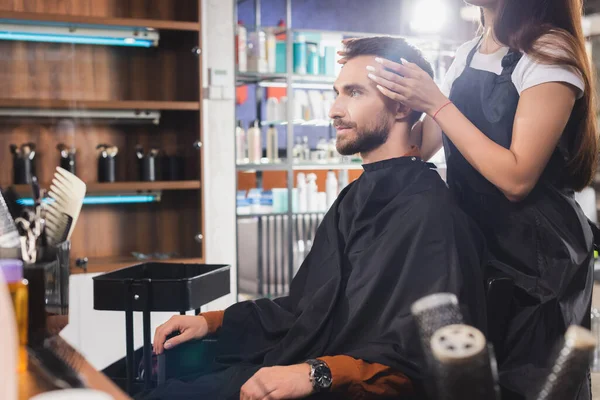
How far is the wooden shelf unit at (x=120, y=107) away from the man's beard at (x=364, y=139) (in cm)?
233

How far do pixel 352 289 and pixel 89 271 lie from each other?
8.02 feet

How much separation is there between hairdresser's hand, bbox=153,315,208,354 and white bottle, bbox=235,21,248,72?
327 cm

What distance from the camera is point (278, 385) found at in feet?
4.46

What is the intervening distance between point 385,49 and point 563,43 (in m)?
0.50

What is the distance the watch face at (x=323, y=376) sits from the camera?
1.38 m

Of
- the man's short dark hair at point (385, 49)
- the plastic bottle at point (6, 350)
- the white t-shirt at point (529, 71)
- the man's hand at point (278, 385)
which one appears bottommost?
the man's hand at point (278, 385)

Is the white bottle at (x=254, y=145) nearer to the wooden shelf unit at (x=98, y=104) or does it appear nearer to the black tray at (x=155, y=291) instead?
the wooden shelf unit at (x=98, y=104)

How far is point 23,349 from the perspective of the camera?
1062 mm

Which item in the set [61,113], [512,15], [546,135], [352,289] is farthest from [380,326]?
[61,113]

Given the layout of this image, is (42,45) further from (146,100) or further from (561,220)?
(561,220)

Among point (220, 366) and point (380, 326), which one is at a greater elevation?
point (380, 326)

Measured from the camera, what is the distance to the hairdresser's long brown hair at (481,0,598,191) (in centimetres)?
148

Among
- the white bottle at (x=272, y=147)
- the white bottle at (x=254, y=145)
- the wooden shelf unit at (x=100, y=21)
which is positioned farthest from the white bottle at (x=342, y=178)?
the wooden shelf unit at (x=100, y=21)

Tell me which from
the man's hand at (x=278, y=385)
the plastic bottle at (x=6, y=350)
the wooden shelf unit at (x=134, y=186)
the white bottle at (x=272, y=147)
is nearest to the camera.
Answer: the plastic bottle at (x=6, y=350)
